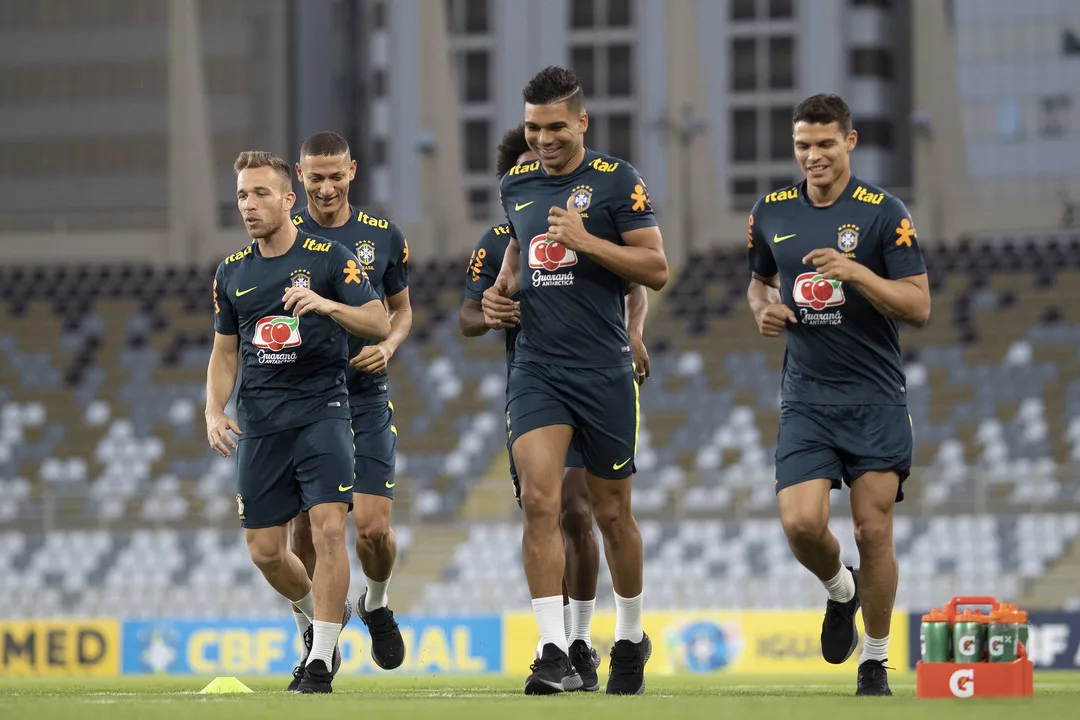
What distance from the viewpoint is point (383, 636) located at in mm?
9953

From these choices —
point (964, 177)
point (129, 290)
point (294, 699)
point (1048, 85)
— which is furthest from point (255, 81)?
point (1048, 85)

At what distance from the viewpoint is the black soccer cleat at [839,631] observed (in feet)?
28.1

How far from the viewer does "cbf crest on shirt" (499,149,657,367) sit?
808 centimetres

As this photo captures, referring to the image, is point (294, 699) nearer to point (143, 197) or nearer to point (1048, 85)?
point (143, 197)

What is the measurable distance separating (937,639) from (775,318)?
5.19 ft

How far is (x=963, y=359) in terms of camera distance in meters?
24.9

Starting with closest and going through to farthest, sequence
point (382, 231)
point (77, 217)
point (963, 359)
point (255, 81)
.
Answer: point (382, 231) → point (963, 359) → point (77, 217) → point (255, 81)

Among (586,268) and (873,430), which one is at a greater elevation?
(586,268)

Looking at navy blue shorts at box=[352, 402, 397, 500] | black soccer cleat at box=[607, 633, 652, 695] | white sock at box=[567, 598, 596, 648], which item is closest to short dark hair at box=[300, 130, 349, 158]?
navy blue shorts at box=[352, 402, 397, 500]

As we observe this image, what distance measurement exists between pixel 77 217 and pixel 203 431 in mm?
8427

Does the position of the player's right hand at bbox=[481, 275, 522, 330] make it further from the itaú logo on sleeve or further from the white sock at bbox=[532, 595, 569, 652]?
the white sock at bbox=[532, 595, 569, 652]

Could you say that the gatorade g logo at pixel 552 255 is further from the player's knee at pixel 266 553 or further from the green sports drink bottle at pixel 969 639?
the green sports drink bottle at pixel 969 639

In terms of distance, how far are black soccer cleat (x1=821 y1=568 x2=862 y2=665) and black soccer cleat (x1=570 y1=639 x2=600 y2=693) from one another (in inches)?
42.0

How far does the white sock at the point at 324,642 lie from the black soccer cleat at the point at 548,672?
1.06 meters
